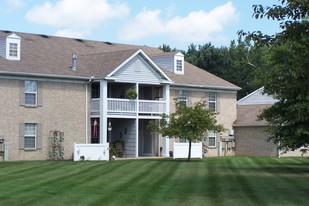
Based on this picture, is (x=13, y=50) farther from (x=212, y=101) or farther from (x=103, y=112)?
(x=212, y=101)

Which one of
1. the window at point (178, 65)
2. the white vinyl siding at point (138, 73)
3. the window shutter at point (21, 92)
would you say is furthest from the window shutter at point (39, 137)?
the window at point (178, 65)

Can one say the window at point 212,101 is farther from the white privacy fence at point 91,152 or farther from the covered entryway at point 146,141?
the white privacy fence at point 91,152

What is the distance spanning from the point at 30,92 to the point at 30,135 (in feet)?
8.29

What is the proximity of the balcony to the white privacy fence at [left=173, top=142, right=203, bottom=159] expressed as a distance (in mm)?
3010

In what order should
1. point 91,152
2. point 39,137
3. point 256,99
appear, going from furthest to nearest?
1. point 256,99
2. point 39,137
3. point 91,152

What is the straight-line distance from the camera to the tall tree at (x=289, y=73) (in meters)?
17.5

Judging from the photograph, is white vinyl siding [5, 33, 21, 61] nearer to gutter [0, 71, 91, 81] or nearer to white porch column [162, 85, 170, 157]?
gutter [0, 71, 91, 81]

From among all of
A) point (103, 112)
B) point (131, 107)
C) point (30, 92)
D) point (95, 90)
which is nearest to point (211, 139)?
point (131, 107)

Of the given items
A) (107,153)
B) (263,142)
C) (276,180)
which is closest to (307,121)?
(276,180)

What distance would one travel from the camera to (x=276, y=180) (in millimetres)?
23844

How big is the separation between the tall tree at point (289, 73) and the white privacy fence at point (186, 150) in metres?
13.2

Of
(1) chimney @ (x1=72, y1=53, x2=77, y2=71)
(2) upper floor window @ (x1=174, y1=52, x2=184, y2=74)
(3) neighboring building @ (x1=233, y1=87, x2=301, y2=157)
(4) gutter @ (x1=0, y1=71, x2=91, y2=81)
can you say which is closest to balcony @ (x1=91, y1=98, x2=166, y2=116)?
(4) gutter @ (x1=0, y1=71, x2=91, y2=81)

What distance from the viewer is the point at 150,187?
67.4 ft

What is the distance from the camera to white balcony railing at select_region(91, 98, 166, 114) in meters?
41.3
